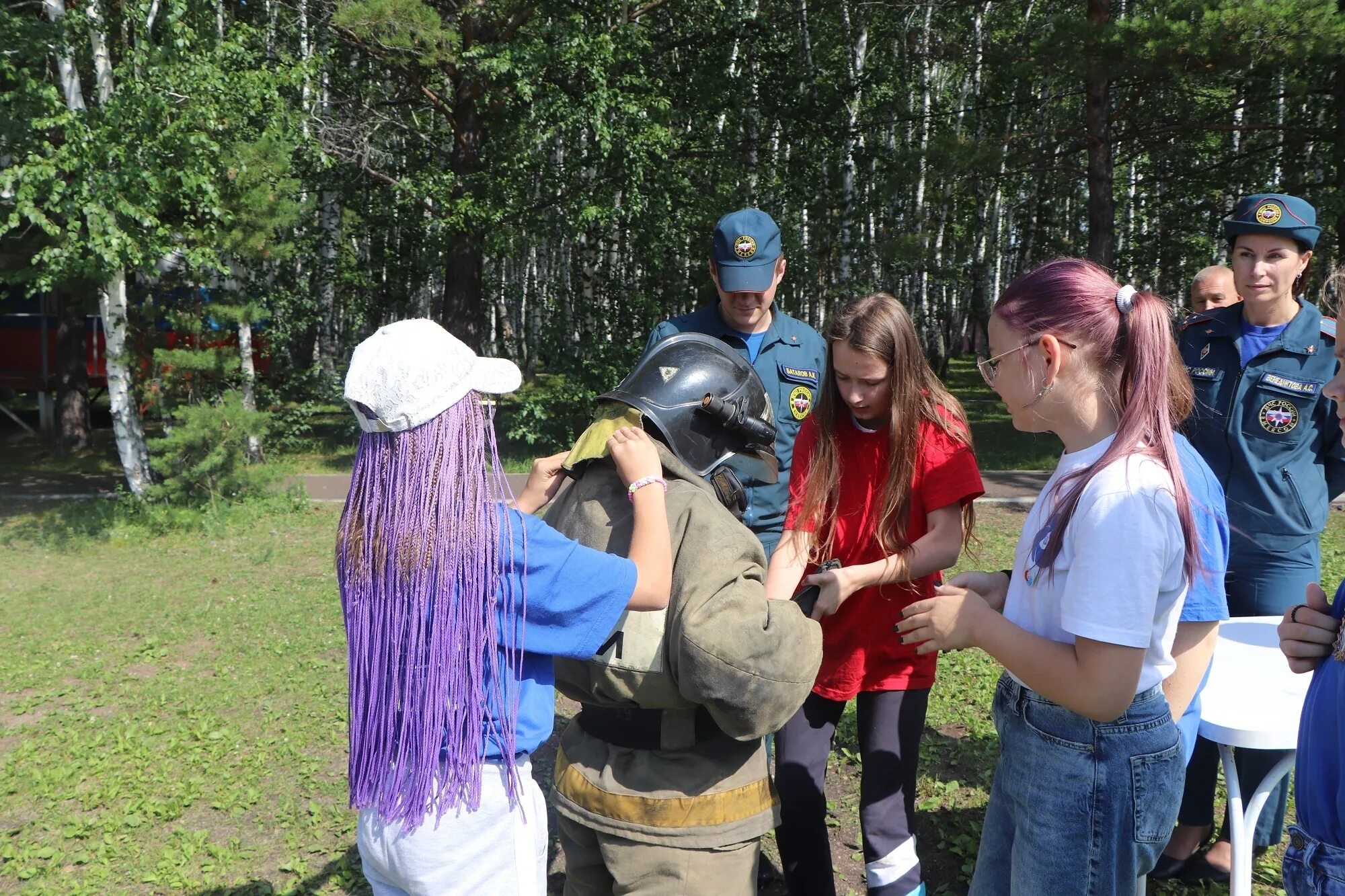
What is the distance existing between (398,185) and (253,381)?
135 inches

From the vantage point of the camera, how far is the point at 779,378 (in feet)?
11.9

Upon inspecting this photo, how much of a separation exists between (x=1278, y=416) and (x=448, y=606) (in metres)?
2.88

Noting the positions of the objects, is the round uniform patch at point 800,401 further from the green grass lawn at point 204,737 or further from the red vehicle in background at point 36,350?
the red vehicle in background at point 36,350

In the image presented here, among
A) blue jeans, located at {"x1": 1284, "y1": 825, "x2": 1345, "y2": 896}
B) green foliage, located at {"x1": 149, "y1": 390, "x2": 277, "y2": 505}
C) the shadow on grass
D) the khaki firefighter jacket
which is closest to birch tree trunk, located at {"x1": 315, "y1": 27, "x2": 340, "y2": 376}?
green foliage, located at {"x1": 149, "y1": 390, "x2": 277, "y2": 505}

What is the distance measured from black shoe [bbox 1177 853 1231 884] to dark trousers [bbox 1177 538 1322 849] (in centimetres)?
12

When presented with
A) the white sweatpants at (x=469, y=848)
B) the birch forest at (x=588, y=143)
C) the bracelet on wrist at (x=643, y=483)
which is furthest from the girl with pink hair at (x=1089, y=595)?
the birch forest at (x=588, y=143)

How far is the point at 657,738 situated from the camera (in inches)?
84.7

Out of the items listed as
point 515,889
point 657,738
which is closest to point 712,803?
point 657,738

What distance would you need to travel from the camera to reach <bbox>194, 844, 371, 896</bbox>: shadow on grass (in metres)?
3.56

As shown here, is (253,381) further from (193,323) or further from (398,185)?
(398,185)

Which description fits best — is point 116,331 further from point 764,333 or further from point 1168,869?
point 1168,869

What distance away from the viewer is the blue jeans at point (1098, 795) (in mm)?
1794

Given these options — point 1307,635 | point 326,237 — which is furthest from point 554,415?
point 1307,635

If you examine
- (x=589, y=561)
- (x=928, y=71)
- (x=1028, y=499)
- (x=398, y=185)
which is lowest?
(x=1028, y=499)
